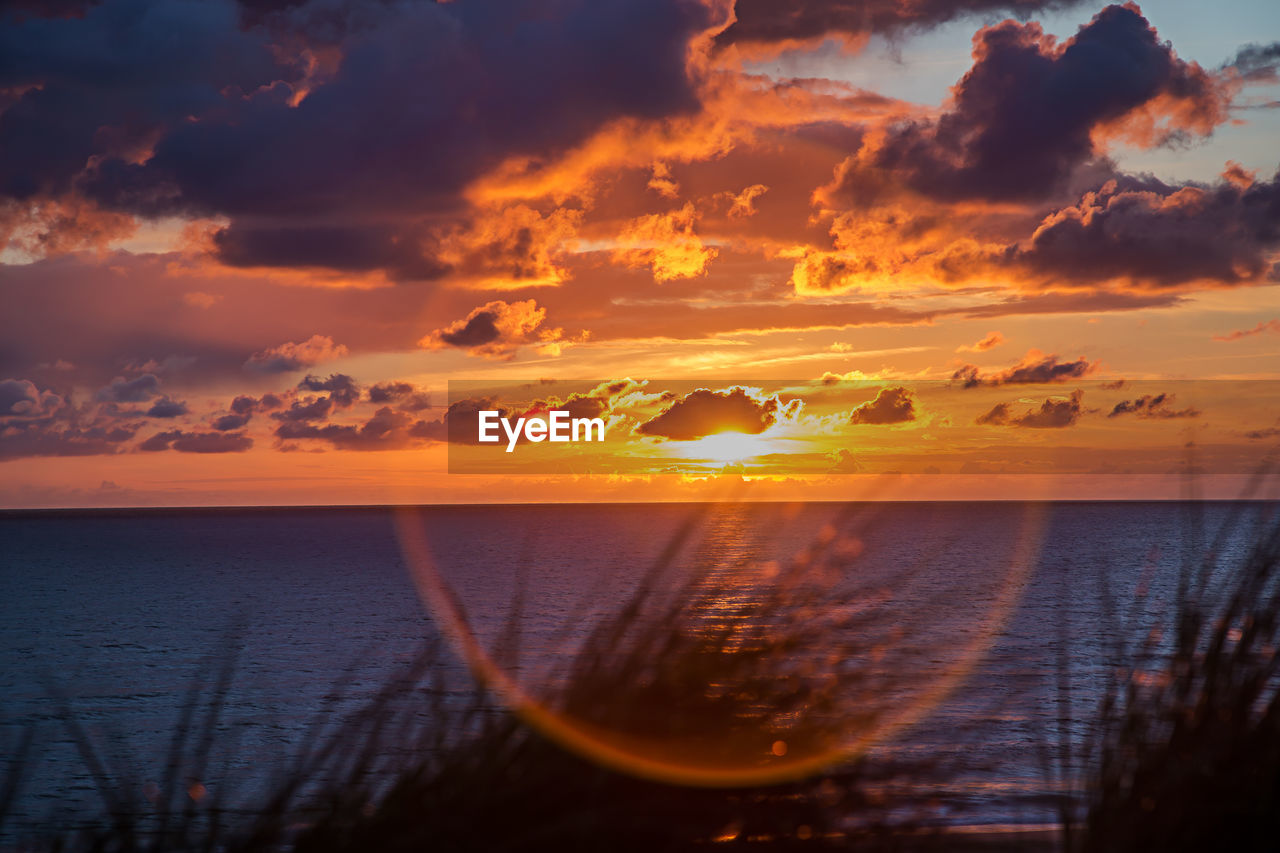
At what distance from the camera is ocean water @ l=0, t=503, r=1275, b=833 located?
4.04m

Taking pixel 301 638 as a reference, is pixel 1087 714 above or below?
above

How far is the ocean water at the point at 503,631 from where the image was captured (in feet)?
13.3

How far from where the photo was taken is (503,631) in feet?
48.5

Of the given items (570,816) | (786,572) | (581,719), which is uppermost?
(786,572)

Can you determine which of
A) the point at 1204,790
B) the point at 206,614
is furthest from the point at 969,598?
the point at 1204,790

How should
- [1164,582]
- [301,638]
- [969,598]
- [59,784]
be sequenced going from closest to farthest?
[59,784]
[301,638]
[969,598]
[1164,582]

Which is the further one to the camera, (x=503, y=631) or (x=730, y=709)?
(x=503, y=631)

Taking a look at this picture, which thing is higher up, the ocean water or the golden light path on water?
the golden light path on water

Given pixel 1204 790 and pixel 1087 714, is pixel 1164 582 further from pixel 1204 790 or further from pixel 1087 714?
pixel 1204 790

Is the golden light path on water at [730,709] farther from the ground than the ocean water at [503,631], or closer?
farther from the ground

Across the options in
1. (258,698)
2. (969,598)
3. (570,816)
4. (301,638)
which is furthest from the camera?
(969,598)

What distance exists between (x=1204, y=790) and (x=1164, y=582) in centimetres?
10015

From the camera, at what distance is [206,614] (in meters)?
81.1

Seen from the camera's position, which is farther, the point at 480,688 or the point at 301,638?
the point at 301,638
